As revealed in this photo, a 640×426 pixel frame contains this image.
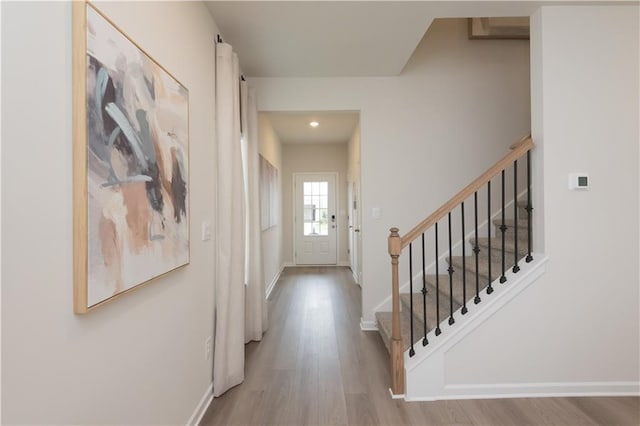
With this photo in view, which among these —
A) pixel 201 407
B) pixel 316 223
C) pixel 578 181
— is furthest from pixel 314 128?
pixel 201 407

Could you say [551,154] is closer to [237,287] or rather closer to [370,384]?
[370,384]

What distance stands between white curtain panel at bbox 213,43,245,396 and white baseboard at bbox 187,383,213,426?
58mm

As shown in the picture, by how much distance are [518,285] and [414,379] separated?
0.93 m

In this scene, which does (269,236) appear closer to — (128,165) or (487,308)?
(487,308)

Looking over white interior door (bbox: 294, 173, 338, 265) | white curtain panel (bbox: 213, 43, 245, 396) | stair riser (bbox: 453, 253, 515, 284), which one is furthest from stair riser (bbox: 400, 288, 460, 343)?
white interior door (bbox: 294, 173, 338, 265)

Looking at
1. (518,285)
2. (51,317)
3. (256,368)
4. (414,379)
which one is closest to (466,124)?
(518,285)

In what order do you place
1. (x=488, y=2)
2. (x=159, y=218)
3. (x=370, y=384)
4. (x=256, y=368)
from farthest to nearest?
1. (x=256, y=368)
2. (x=370, y=384)
3. (x=488, y=2)
4. (x=159, y=218)

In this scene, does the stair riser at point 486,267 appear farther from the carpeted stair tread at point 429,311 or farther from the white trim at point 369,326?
the white trim at point 369,326

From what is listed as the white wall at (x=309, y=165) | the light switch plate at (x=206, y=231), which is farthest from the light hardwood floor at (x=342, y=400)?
the white wall at (x=309, y=165)

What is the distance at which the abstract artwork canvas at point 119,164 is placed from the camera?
995 millimetres

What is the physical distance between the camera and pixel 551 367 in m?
2.21

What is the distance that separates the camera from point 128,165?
1225 mm

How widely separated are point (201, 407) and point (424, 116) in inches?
125

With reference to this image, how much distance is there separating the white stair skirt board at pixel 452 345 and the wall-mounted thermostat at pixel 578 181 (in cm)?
51
